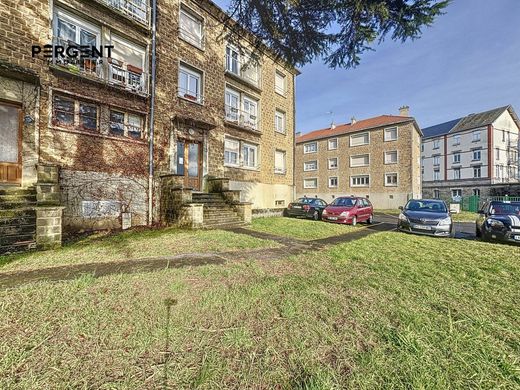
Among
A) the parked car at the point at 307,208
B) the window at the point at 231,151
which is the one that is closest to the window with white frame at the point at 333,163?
the parked car at the point at 307,208

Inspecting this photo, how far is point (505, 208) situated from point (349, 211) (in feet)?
19.1

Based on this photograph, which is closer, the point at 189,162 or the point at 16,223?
the point at 16,223

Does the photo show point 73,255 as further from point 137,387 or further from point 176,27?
point 176,27

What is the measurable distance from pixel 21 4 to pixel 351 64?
1063 centimetres

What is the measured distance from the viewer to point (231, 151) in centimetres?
1469

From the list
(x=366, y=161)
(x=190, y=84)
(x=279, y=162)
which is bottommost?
(x=279, y=162)

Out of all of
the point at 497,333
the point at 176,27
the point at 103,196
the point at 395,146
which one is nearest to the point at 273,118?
the point at 176,27

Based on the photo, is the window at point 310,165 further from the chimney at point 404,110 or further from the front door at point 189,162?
the front door at point 189,162

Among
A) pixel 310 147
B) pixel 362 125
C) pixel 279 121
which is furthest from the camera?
pixel 310 147

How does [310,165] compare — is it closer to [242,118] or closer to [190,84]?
[242,118]

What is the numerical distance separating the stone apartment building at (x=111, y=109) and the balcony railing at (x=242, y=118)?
9 cm

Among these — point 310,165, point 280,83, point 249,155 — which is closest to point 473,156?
point 310,165

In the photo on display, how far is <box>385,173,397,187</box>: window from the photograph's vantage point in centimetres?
2884

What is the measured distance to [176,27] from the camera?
37.9ft
